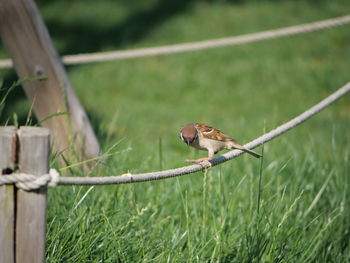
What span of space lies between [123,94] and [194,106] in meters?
1.08

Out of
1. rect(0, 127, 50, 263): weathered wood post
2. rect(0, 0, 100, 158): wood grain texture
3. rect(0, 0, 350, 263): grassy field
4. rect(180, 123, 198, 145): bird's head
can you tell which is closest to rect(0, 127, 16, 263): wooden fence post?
rect(0, 127, 50, 263): weathered wood post

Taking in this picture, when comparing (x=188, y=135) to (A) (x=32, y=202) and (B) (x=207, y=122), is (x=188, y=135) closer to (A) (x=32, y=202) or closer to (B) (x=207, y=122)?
(A) (x=32, y=202)

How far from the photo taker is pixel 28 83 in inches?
153

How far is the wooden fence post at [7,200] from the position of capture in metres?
1.87

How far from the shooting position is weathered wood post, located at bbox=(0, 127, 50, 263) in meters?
1.88

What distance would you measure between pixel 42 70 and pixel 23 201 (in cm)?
203

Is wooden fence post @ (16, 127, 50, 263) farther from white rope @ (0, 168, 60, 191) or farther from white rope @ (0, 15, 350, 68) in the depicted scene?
white rope @ (0, 15, 350, 68)

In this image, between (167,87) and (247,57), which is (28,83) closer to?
(167,87)

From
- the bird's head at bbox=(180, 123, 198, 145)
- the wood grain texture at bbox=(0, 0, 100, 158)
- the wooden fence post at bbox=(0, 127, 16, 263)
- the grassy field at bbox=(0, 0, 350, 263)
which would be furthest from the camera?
the wood grain texture at bbox=(0, 0, 100, 158)

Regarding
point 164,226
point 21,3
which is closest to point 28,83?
point 21,3

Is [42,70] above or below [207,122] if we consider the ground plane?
above

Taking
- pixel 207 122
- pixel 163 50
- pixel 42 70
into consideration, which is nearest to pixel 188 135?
pixel 42 70

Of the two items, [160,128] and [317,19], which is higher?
[317,19]

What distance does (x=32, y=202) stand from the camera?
6.35 ft
